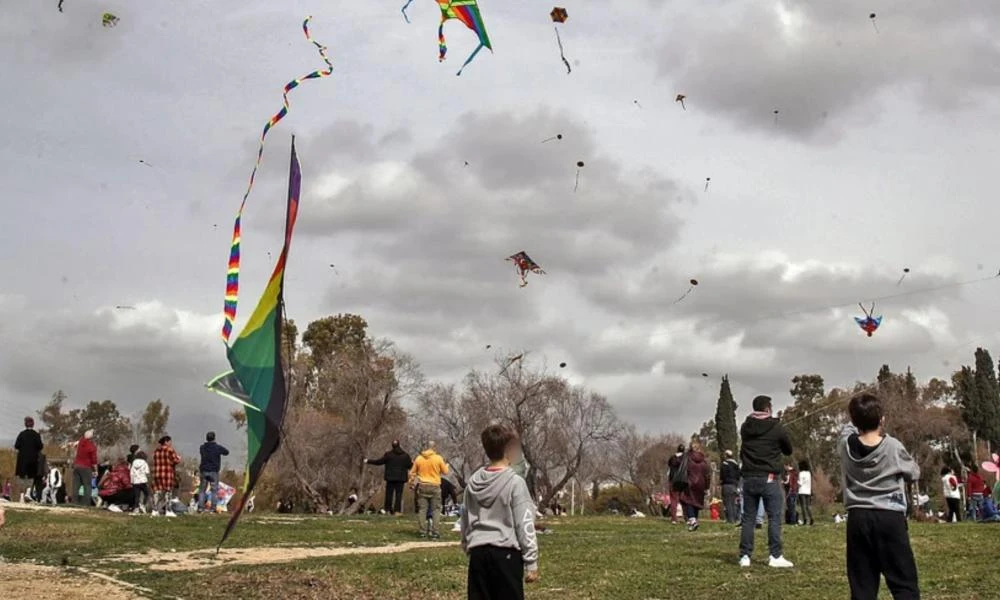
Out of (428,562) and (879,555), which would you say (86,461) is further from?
(879,555)

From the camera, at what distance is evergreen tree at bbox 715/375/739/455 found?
98938 mm

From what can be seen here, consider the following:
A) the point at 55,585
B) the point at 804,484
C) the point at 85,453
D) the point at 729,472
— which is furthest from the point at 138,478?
the point at 804,484

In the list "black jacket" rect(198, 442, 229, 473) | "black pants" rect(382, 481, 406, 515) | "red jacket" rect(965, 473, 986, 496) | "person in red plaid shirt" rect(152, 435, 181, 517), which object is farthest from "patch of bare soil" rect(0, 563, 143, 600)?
"red jacket" rect(965, 473, 986, 496)

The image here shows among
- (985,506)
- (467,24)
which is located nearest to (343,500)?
(985,506)

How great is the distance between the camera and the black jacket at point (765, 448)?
42.7 feet

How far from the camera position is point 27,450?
25.7 meters

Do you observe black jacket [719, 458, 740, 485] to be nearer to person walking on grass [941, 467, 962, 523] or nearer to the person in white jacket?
person walking on grass [941, 467, 962, 523]

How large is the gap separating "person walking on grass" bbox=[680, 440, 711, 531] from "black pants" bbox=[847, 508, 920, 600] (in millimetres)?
15458

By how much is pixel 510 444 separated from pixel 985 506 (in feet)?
86.0

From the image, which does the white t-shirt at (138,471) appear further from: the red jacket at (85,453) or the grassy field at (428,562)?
the grassy field at (428,562)

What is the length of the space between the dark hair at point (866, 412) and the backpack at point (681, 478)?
15937 mm

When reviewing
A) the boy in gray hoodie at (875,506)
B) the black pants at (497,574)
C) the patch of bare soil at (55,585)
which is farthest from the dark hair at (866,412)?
the patch of bare soil at (55,585)

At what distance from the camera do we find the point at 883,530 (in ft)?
26.1

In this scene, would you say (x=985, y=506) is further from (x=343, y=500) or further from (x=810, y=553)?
(x=343, y=500)
